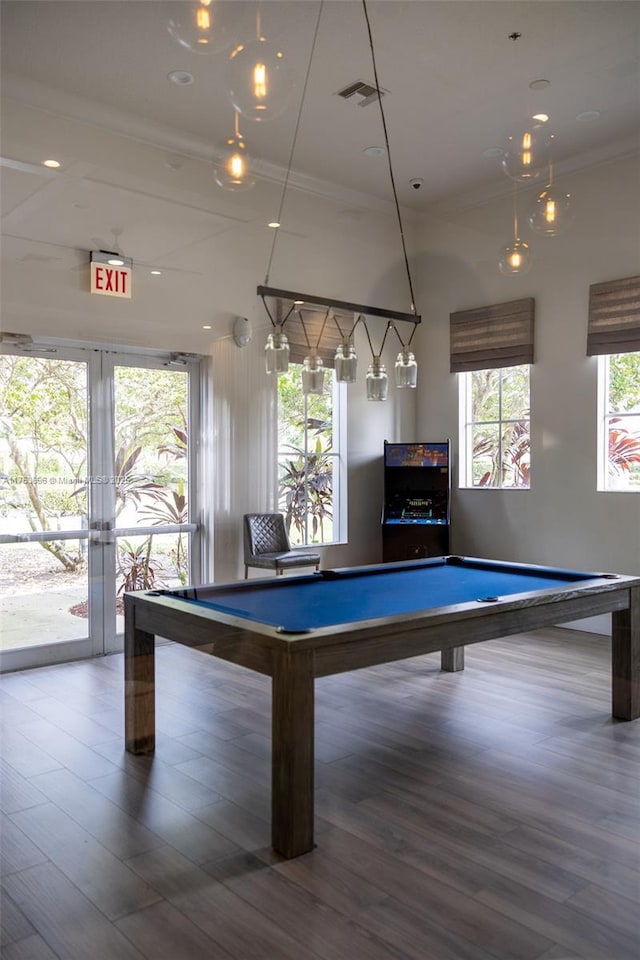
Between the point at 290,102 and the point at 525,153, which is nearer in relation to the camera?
the point at 525,153

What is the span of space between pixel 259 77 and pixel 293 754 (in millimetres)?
2450

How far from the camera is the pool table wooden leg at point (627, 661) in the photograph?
12.7 feet

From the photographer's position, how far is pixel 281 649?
257cm

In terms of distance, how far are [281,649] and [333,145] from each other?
14.7 ft

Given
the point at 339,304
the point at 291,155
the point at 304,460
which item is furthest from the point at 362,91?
the point at 304,460

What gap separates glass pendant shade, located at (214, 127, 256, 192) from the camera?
327 centimetres

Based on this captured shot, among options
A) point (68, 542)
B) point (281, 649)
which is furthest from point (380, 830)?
point (68, 542)

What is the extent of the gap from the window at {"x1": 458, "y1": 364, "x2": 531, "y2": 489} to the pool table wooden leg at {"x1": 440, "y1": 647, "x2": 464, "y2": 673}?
7.09ft

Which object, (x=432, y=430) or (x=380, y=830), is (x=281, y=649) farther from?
(x=432, y=430)

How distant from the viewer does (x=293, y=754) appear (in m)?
2.56

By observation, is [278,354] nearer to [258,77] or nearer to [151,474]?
[258,77]

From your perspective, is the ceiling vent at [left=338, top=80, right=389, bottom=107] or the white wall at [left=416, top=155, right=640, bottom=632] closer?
the ceiling vent at [left=338, top=80, right=389, bottom=107]

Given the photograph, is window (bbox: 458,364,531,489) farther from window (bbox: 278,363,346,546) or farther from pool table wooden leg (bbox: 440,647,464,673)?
pool table wooden leg (bbox: 440,647,464,673)

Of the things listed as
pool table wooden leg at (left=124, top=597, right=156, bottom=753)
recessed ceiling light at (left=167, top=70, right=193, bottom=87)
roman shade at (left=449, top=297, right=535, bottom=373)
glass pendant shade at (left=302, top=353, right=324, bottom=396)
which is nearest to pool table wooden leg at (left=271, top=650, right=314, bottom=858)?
pool table wooden leg at (left=124, top=597, right=156, bottom=753)
